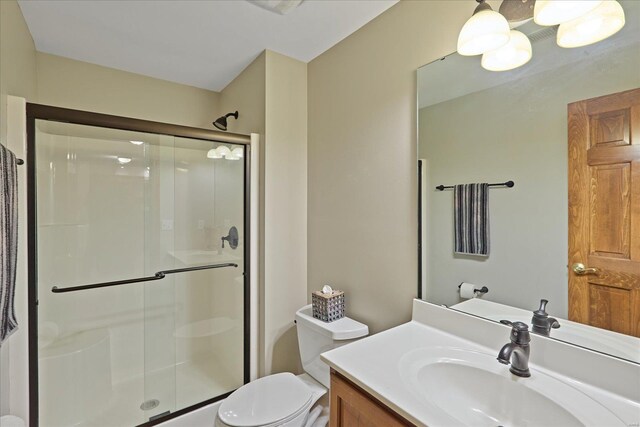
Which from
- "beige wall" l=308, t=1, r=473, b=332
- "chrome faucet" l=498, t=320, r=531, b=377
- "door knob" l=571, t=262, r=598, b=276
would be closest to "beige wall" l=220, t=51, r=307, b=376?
"beige wall" l=308, t=1, r=473, b=332

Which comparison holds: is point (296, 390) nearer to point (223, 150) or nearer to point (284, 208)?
point (284, 208)

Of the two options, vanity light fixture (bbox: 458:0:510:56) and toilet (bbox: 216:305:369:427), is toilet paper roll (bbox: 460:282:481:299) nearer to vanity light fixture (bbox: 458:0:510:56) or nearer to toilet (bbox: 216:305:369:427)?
toilet (bbox: 216:305:369:427)

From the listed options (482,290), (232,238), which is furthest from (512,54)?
(232,238)

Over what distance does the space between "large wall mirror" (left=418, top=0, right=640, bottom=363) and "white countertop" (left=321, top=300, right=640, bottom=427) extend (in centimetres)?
13

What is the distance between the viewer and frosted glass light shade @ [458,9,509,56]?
3.28 feet

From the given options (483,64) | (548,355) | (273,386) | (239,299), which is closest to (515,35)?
(483,64)

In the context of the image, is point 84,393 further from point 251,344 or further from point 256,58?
point 256,58

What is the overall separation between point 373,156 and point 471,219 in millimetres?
594

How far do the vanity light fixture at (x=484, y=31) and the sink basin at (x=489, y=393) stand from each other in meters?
1.08

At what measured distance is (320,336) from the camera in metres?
1.61

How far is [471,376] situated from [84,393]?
221 centimetres

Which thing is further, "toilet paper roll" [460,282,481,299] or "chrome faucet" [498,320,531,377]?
"toilet paper roll" [460,282,481,299]

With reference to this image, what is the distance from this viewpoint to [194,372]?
2.08m

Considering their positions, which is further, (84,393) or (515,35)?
(84,393)
